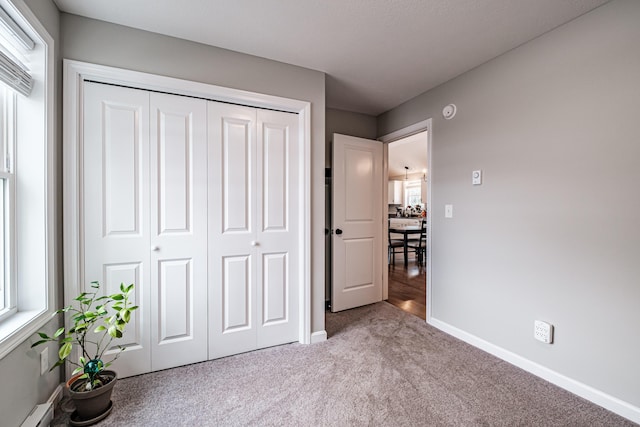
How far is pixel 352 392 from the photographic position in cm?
172

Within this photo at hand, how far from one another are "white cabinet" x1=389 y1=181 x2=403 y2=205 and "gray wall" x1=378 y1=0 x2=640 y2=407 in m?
6.60

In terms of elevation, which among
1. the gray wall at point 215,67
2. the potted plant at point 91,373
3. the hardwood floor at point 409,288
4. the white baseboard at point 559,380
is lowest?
the hardwood floor at point 409,288

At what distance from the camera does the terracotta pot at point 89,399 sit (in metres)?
1.43

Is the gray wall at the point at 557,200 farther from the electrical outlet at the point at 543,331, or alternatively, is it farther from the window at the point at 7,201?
the window at the point at 7,201

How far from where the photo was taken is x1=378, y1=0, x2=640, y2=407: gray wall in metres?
1.55

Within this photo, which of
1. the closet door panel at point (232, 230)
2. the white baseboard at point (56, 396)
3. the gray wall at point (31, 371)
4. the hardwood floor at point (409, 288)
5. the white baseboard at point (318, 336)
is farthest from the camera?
the hardwood floor at point (409, 288)

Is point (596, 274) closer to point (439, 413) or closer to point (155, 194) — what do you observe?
point (439, 413)

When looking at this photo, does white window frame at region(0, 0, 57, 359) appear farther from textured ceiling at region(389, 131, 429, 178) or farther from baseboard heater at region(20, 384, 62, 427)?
textured ceiling at region(389, 131, 429, 178)

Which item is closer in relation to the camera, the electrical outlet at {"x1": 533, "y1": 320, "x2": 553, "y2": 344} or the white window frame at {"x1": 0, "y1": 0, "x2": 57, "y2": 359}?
the white window frame at {"x1": 0, "y1": 0, "x2": 57, "y2": 359}

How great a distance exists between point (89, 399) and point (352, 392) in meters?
1.49

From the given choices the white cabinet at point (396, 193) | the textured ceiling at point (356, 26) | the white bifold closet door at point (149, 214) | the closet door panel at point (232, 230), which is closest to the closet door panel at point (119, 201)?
the white bifold closet door at point (149, 214)

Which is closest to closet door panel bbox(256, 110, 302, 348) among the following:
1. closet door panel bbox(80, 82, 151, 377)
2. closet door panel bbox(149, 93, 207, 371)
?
closet door panel bbox(149, 93, 207, 371)

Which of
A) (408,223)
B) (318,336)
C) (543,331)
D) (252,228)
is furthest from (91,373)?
(408,223)

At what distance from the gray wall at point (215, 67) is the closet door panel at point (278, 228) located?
0.55 ft
